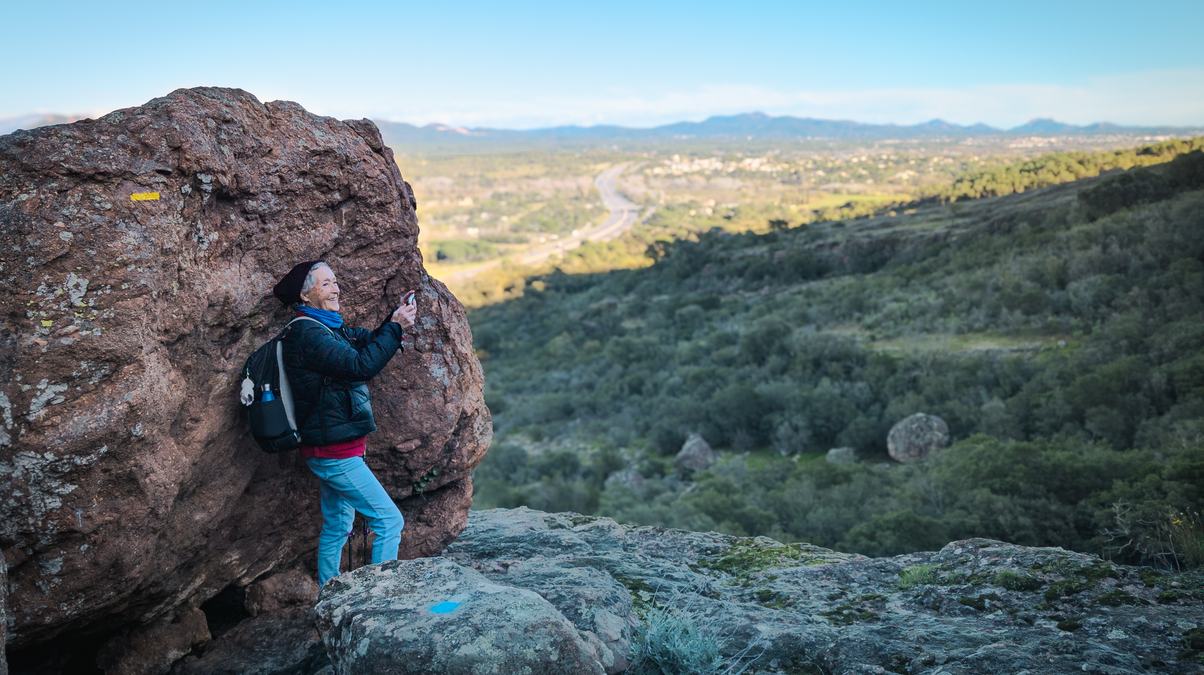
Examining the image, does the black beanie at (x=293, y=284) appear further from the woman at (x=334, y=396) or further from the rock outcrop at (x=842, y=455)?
the rock outcrop at (x=842, y=455)

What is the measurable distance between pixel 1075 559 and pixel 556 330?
32.2 metres

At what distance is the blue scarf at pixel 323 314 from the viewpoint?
446cm

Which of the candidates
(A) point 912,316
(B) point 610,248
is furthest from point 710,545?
(B) point 610,248

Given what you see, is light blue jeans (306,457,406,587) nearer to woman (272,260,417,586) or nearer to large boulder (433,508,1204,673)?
woman (272,260,417,586)

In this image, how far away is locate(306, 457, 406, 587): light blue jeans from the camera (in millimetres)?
4590

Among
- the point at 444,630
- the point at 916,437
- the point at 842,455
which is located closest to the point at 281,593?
the point at 444,630

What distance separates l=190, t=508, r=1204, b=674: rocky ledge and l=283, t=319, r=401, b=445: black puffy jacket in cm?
77

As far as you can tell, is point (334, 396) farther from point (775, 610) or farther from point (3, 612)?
point (775, 610)

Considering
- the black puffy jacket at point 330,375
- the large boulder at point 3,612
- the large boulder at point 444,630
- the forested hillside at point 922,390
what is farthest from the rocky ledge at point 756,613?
the forested hillside at point 922,390

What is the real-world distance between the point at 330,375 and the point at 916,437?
12.6 metres

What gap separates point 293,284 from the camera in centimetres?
454

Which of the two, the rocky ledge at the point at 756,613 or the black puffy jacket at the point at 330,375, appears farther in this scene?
the black puffy jacket at the point at 330,375

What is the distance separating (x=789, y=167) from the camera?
545 feet

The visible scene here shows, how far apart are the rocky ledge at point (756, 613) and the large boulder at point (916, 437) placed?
29.0 feet
